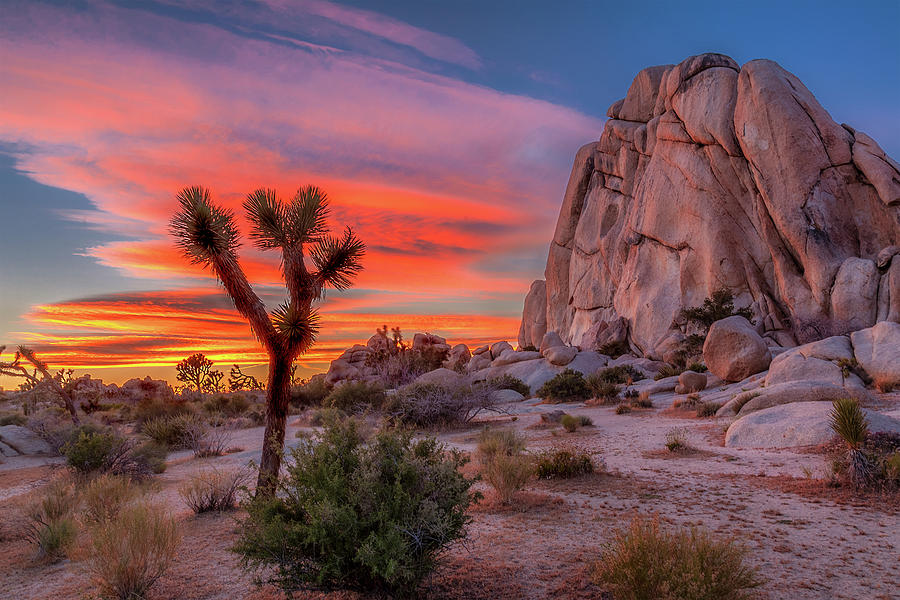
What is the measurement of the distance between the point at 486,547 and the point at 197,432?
40.7 feet

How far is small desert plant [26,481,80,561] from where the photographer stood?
21.7ft

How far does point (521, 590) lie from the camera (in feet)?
16.0

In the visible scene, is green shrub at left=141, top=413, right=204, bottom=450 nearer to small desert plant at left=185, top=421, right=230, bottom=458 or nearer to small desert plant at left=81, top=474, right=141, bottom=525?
small desert plant at left=185, top=421, right=230, bottom=458

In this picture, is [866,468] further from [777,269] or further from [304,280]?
[777,269]

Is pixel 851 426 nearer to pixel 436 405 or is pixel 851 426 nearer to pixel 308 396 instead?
pixel 436 405

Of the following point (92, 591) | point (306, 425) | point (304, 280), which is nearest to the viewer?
point (92, 591)

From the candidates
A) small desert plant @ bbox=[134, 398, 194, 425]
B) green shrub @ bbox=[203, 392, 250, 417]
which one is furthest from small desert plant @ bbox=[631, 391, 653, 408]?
green shrub @ bbox=[203, 392, 250, 417]

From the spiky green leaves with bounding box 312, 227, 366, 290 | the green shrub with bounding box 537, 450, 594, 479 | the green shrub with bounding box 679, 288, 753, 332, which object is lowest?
the green shrub with bounding box 537, 450, 594, 479

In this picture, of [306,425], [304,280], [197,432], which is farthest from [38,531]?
[306,425]

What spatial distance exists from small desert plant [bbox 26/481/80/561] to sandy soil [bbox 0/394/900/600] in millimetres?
183

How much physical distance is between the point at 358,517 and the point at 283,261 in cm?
543

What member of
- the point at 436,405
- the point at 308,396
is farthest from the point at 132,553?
the point at 308,396

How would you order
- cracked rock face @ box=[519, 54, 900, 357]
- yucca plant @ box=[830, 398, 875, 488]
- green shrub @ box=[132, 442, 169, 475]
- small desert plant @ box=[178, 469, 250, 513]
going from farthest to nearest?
cracked rock face @ box=[519, 54, 900, 357]
green shrub @ box=[132, 442, 169, 475]
small desert plant @ box=[178, 469, 250, 513]
yucca plant @ box=[830, 398, 875, 488]

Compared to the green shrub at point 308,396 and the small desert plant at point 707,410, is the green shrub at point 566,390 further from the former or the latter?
the green shrub at point 308,396
